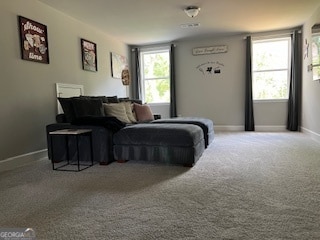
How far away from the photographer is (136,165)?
305 centimetres

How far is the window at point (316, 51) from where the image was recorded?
4.06 metres

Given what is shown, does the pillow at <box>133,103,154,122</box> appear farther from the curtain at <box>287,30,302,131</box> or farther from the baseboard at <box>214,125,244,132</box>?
the curtain at <box>287,30,302,131</box>

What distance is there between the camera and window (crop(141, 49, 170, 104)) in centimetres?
659

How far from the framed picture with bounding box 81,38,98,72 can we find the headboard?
1.50 feet

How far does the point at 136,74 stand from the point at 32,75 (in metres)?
3.49

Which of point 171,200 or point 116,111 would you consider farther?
point 116,111

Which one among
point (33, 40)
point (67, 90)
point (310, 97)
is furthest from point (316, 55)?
point (33, 40)

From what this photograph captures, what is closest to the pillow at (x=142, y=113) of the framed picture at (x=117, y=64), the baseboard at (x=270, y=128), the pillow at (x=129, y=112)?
the pillow at (x=129, y=112)

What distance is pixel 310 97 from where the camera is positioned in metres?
4.82

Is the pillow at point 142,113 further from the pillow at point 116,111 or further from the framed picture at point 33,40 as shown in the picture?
the framed picture at point 33,40

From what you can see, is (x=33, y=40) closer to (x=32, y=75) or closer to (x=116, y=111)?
(x=32, y=75)

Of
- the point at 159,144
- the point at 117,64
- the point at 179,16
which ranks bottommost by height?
the point at 159,144

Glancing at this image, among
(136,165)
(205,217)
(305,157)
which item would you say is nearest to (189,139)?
(136,165)

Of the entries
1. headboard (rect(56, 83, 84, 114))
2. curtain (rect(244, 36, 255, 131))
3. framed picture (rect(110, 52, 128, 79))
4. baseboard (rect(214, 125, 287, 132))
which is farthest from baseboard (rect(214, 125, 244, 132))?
headboard (rect(56, 83, 84, 114))
